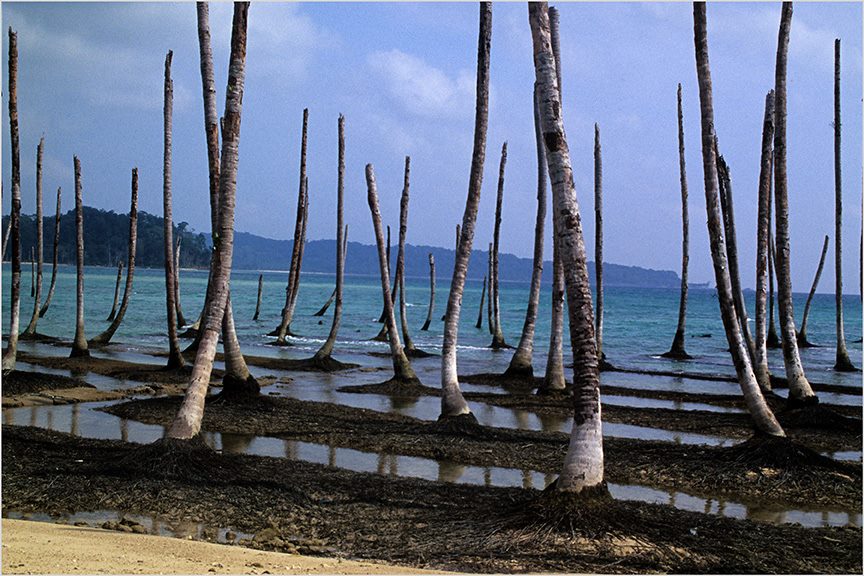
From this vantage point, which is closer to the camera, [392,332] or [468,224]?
[468,224]

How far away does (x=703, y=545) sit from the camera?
7504mm

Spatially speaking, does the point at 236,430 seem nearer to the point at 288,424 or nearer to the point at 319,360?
the point at 288,424

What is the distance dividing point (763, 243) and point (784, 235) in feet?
3.47

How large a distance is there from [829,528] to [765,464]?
7.65 feet

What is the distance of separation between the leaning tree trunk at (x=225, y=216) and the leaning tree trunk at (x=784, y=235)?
362 inches

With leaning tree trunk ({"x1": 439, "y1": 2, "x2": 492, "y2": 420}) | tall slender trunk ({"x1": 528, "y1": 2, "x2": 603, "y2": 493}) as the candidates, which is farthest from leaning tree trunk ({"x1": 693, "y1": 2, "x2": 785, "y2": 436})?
tall slender trunk ({"x1": 528, "y1": 2, "x2": 603, "y2": 493})

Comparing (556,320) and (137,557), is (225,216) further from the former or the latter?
(556,320)

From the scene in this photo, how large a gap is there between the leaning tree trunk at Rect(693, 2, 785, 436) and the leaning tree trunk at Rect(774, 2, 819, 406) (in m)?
3.02

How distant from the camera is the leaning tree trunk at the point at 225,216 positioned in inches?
418

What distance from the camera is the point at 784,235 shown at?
15.3m

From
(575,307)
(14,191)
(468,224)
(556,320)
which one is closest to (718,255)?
(468,224)

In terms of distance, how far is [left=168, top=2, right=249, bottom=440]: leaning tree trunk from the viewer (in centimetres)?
1061

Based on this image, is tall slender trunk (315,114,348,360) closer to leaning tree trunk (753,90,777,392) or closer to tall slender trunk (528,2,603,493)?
leaning tree trunk (753,90,777,392)

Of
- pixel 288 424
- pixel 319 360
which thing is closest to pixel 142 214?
pixel 319 360
